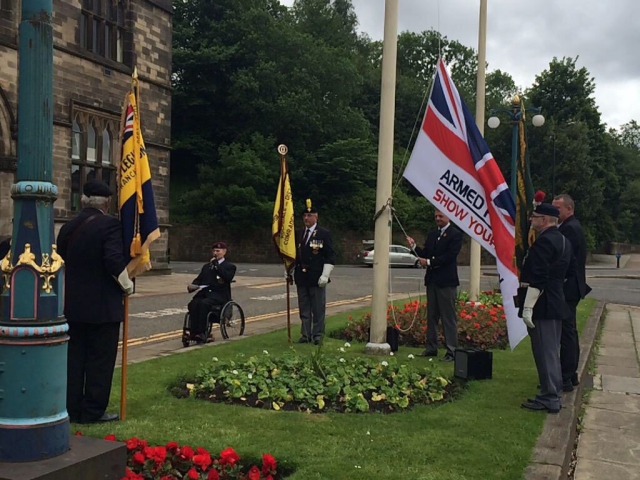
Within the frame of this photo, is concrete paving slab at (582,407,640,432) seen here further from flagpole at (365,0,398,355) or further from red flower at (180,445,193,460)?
red flower at (180,445,193,460)

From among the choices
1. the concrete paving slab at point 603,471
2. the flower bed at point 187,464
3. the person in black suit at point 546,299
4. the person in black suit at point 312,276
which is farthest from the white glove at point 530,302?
the person in black suit at point 312,276

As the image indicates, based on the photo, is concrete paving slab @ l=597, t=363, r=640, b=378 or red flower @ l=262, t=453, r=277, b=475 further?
concrete paving slab @ l=597, t=363, r=640, b=378

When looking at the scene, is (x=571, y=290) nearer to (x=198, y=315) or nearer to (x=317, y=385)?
(x=317, y=385)

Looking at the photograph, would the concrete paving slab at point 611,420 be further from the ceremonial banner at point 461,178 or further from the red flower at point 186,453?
the red flower at point 186,453

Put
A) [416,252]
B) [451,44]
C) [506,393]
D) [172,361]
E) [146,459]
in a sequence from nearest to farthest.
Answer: [146,459], [506,393], [172,361], [416,252], [451,44]

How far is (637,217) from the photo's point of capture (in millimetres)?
73062

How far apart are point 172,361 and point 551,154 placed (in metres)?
48.8

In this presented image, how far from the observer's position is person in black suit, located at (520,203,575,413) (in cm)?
626

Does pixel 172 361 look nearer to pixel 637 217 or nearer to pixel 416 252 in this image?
pixel 416 252

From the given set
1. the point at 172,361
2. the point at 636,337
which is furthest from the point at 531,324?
the point at 636,337

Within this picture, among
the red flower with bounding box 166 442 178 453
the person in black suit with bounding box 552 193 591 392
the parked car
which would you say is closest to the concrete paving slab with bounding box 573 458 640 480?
the person in black suit with bounding box 552 193 591 392

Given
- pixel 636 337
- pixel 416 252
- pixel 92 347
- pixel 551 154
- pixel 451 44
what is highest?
pixel 451 44

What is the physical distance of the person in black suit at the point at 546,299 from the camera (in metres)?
6.26

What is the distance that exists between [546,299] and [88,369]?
409 centimetres
